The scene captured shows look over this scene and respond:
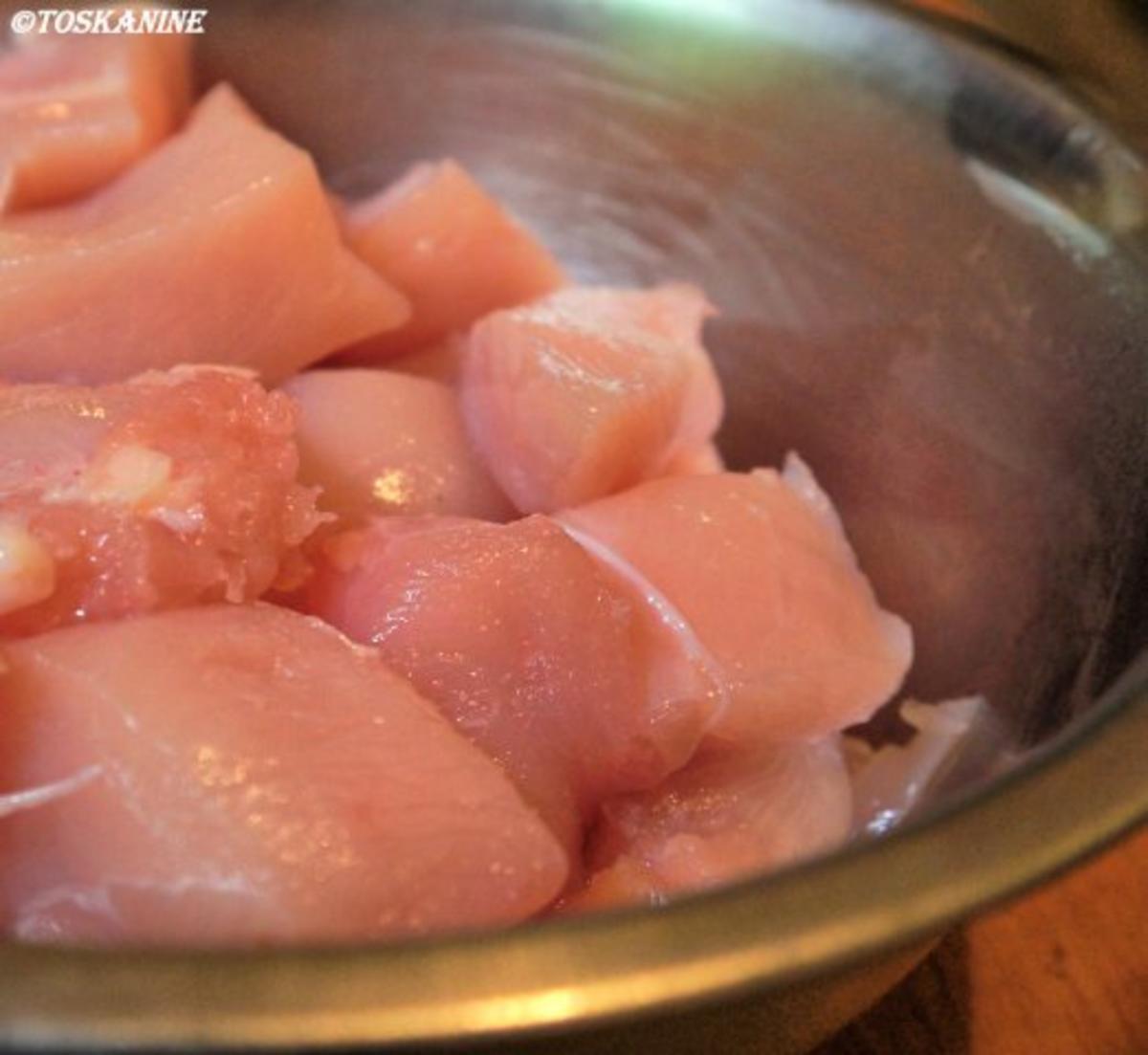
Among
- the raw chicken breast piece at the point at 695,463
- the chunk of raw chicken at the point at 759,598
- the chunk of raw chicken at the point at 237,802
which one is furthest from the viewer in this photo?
the raw chicken breast piece at the point at 695,463

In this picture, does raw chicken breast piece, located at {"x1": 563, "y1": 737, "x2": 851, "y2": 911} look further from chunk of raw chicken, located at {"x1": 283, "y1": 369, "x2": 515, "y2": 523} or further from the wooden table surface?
chunk of raw chicken, located at {"x1": 283, "y1": 369, "x2": 515, "y2": 523}

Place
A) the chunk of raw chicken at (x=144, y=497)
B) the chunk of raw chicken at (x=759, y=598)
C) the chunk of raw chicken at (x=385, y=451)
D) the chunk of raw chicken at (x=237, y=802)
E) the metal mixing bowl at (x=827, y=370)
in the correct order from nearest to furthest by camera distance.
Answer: the metal mixing bowl at (x=827, y=370)
the chunk of raw chicken at (x=237, y=802)
the chunk of raw chicken at (x=144, y=497)
the chunk of raw chicken at (x=759, y=598)
the chunk of raw chicken at (x=385, y=451)

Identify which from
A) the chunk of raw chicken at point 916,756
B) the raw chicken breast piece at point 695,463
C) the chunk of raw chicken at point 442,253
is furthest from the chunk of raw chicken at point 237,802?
the chunk of raw chicken at point 442,253

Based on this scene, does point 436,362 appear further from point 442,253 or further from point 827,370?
point 827,370

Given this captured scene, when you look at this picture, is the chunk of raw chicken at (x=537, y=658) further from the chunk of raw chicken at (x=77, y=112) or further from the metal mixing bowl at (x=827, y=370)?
the chunk of raw chicken at (x=77, y=112)

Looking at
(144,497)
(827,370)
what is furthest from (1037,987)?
(144,497)

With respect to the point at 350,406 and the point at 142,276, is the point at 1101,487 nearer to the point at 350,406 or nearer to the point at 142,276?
the point at 350,406

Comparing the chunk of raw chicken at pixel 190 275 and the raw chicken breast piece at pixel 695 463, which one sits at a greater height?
the chunk of raw chicken at pixel 190 275

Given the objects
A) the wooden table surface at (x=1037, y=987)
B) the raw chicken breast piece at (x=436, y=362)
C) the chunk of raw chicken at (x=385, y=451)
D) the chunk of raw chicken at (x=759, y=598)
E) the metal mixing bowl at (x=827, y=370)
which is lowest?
the wooden table surface at (x=1037, y=987)
